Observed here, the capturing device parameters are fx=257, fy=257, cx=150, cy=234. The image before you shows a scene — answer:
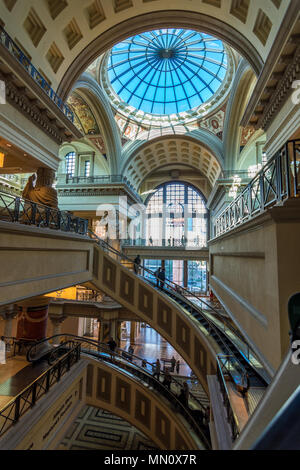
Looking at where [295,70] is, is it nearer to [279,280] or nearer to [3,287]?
[279,280]

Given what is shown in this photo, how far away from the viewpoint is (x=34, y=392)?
19.3 ft

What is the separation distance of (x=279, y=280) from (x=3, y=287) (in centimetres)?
475

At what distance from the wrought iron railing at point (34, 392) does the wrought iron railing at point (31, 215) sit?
3648mm

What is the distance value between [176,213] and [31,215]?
22958mm

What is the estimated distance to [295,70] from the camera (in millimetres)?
6707

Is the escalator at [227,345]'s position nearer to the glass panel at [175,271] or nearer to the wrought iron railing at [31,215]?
the wrought iron railing at [31,215]

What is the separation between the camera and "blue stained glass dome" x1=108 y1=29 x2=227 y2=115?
18.5 metres

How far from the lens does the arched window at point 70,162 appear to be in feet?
68.5

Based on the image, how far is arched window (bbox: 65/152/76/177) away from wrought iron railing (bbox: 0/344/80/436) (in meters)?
15.3

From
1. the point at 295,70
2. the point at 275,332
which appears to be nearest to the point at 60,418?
the point at 275,332

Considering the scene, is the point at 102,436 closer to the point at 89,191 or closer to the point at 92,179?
the point at 89,191

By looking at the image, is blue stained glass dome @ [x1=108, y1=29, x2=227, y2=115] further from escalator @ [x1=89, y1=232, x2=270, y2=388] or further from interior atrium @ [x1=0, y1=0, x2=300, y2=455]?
escalator @ [x1=89, y1=232, x2=270, y2=388]

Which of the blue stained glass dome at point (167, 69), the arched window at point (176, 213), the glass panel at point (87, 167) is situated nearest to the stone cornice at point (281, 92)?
the blue stained glass dome at point (167, 69)

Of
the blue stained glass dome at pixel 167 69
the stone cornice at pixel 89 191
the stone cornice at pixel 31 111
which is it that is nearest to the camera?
the stone cornice at pixel 31 111
